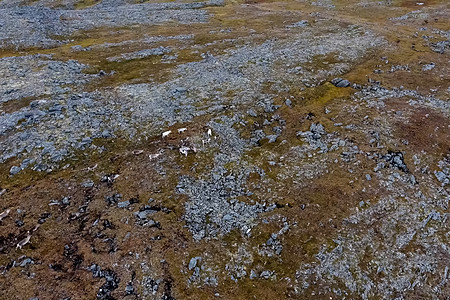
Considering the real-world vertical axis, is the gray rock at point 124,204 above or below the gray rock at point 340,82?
below

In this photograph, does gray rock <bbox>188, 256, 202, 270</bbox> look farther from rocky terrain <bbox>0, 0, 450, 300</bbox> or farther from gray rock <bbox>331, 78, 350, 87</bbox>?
gray rock <bbox>331, 78, 350, 87</bbox>

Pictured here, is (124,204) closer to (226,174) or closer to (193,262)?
(193,262)

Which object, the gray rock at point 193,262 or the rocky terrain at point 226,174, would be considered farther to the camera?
the gray rock at point 193,262

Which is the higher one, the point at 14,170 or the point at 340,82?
the point at 14,170

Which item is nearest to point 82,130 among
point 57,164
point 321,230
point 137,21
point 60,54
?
point 57,164

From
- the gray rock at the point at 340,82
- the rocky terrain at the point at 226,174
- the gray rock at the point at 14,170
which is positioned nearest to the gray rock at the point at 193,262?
the rocky terrain at the point at 226,174

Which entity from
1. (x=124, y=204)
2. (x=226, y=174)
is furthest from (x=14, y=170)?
(x=226, y=174)

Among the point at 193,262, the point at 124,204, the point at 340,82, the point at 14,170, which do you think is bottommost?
the point at 193,262

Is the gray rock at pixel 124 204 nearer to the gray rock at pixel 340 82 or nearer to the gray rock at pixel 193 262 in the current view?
the gray rock at pixel 193 262

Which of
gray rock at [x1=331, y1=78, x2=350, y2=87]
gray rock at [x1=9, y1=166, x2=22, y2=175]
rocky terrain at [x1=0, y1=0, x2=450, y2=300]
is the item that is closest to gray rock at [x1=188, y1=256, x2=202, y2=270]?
rocky terrain at [x1=0, y1=0, x2=450, y2=300]

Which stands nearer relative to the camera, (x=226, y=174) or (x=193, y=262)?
(x=193, y=262)
